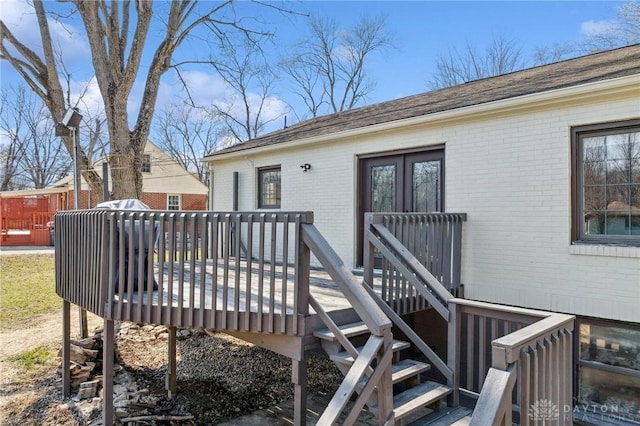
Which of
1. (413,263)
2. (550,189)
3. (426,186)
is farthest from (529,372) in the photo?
(426,186)

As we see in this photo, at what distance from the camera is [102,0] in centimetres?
1021

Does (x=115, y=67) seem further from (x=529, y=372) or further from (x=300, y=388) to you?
(x=529, y=372)

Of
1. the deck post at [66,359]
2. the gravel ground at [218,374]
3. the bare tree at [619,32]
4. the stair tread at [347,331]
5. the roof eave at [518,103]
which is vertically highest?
the bare tree at [619,32]

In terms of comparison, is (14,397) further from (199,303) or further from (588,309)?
(588,309)

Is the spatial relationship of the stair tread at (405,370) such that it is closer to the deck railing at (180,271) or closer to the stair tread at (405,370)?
the stair tread at (405,370)

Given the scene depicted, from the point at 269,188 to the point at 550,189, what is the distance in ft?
19.3

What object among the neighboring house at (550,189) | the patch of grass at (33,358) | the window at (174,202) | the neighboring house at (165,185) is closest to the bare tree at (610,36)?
the neighboring house at (550,189)

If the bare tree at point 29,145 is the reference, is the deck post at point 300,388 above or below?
below

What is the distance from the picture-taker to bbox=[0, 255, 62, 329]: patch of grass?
916 cm

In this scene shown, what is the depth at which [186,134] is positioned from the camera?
105 ft

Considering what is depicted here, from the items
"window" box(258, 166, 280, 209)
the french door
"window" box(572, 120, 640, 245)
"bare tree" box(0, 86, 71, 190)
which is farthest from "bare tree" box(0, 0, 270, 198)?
"bare tree" box(0, 86, 71, 190)

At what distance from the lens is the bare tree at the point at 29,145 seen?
28625 millimetres

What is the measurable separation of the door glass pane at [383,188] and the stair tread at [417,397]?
11.6 ft

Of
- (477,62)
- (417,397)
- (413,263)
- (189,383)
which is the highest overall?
(477,62)
